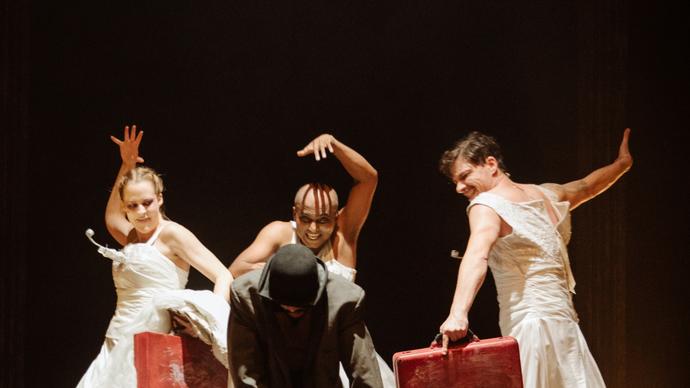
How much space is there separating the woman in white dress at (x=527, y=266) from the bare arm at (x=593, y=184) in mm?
248

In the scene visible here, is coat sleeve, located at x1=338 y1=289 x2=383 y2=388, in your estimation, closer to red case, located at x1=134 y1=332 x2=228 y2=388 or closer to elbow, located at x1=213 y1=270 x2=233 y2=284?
red case, located at x1=134 y1=332 x2=228 y2=388

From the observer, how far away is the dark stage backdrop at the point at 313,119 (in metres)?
4.91

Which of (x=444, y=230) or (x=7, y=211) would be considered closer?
(x=7, y=211)

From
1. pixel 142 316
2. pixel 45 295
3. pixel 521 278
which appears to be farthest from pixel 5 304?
pixel 521 278

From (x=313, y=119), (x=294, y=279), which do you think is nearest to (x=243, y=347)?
(x=294, y=279)

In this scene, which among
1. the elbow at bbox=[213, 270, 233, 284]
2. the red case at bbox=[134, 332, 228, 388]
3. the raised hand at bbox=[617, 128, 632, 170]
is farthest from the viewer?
the raised hand at bbox=[617, 128, 632, 170]

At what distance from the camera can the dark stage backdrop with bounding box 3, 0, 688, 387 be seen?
4906 mm

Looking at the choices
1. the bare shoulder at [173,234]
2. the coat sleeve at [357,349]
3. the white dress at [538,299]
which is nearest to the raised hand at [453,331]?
the coat sleeve at [357,349]

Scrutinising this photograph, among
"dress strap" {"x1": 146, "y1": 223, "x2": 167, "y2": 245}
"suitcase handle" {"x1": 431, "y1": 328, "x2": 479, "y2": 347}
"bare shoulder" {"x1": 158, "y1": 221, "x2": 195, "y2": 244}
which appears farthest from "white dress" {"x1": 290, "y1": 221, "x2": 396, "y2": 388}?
"suitcase handle" {"x1": 431, "y1": 328, "x2": 479, "y2": 347}

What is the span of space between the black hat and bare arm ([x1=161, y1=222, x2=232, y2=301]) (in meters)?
1.01

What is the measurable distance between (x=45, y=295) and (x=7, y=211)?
0.56 m

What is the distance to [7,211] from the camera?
4.61 m

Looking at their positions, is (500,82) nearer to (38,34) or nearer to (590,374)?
(590,374)

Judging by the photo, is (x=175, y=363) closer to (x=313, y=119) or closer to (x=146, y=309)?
(x=146, y=309)
